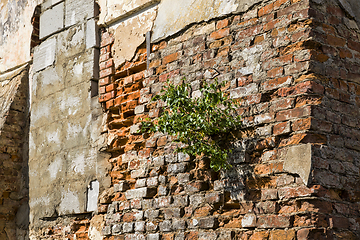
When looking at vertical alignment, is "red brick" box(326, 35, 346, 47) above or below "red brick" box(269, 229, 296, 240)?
above

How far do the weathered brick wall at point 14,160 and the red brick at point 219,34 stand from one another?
2617 mm

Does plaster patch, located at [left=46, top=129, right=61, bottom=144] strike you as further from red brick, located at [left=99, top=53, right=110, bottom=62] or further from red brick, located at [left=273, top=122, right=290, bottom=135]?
red brick, located at [left=273, top=122, right=290, bottom=135]

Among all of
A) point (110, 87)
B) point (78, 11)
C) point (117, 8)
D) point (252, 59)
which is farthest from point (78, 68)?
point (252, 59)

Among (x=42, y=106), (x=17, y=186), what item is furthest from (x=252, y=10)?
(x=17, y=186)

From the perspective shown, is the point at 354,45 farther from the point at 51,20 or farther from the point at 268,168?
the point at 51,20

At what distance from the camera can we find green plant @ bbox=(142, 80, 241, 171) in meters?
3.09

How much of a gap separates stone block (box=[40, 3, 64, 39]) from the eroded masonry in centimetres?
2

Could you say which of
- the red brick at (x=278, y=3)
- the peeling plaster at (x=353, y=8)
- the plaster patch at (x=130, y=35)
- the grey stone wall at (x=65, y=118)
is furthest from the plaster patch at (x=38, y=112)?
the peeling plaster at (x=353, y=8)

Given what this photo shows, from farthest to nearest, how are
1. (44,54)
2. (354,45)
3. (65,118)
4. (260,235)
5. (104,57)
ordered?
(44,54) < (65,118) < (104,57) < (354,45) < (260,235)

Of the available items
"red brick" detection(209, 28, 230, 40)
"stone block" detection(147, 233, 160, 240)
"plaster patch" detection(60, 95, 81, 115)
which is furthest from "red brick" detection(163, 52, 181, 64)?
"stone block" detection(147, 233, 160, 240)

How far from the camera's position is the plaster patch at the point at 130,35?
3906mm

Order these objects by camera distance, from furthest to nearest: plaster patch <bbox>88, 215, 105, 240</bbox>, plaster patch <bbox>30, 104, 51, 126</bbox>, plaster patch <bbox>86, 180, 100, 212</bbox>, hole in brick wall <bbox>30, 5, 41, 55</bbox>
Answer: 1. hole in brick wall <bbox>30, 5, 41, 55</bbox>
2. plaster patch <bbox>30, 104, 51, 126</bbox>
3. plaster patch <bbox>86, 180, 100, 212</bbox>
4. plaster patch <bbox>88, 215, 105, 240</bbox>

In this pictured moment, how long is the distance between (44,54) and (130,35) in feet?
4.28

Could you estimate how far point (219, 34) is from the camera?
336 cm
